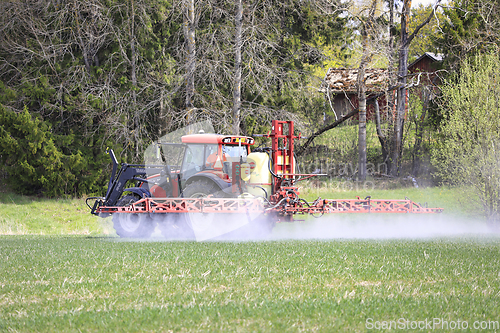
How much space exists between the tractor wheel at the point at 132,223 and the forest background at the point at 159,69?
26.8ft

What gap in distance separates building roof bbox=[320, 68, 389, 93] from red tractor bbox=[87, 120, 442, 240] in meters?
10.6

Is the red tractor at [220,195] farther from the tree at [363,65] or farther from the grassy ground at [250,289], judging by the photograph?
the tree at [363,65]

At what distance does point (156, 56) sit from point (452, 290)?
68.0ft

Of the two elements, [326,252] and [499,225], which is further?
[499,225]

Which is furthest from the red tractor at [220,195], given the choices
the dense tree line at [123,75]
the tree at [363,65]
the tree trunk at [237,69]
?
the tree at [363,65]

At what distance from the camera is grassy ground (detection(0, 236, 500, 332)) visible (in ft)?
14.4

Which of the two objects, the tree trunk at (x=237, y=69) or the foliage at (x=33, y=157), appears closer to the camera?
the tree trunk at (x=237, y=69)

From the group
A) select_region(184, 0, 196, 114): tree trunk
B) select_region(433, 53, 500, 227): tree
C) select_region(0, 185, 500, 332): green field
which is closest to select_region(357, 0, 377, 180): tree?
select_region(433, 53, 500, 227): tree

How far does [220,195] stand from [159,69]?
13430 millimetres

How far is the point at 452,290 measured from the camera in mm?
5445

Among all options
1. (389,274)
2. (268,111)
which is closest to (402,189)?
(268,111)

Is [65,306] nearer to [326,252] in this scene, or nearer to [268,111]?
[326,252]

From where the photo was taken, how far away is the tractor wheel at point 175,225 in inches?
461

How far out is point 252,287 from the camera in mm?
5578
